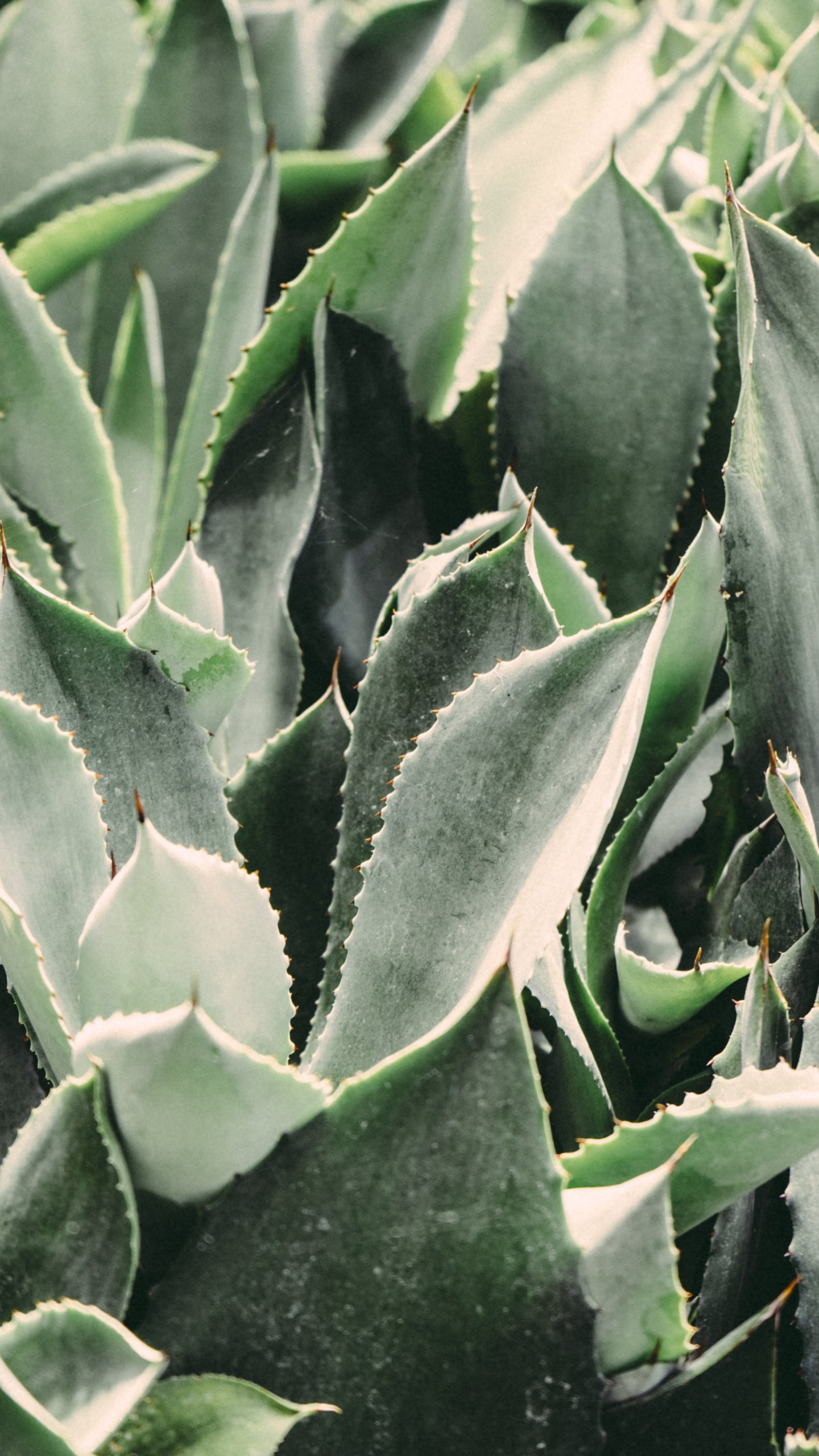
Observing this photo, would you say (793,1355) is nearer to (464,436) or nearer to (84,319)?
(464,436)

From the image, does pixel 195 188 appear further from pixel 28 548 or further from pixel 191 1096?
pixel 191 1096

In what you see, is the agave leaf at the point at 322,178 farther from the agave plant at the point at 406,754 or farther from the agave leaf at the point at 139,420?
the agave leaf at the point at 139,420

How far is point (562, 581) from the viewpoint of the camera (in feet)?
2.18

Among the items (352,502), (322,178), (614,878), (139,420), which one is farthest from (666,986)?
(322,178)

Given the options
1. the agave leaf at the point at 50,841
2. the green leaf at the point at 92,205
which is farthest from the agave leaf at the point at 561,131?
the agave leaf at the point at 50,841

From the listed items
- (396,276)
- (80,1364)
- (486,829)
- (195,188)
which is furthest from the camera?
(195,188)

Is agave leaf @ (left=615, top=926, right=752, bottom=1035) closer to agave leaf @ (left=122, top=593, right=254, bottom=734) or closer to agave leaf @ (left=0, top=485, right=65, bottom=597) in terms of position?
agave leaf @ (left=122, top=593, right=254, bottom=734)

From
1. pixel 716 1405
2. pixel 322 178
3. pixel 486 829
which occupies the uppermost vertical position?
pixel 322 178

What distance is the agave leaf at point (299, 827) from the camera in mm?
645

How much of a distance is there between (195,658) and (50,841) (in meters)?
0.12

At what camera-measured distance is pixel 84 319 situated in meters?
1.04

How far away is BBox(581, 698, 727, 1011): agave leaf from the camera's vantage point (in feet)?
2.01

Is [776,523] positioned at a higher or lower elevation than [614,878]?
higher

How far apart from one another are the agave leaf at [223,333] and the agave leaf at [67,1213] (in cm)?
43
